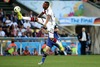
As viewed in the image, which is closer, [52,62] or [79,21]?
[52,62]

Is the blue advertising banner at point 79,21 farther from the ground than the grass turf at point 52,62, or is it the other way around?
the blue advertising banner at point 79,21

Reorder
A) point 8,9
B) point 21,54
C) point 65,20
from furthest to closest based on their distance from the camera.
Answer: point 8,9 → point 65,20 → point 21,54

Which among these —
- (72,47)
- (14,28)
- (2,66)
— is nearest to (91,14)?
(72,47)

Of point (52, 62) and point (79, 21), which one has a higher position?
point (79, 21)

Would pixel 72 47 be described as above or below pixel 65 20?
below

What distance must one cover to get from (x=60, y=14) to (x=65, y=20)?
2.47 meters

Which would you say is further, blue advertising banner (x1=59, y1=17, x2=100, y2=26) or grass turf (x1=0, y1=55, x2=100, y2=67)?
blue advertising banner (x1=59, y1=17, x2=100, y2=26)

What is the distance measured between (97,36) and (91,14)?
203cm

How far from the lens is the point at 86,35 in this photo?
2858cm

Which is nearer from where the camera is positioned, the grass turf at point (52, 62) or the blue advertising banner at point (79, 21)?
the grass turf at point (52, 62)

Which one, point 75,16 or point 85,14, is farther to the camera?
point 85,14

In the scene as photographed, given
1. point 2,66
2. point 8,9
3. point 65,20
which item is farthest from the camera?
point 8,9

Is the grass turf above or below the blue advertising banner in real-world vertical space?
below

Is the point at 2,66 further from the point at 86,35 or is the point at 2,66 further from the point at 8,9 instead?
the point at 8,9
